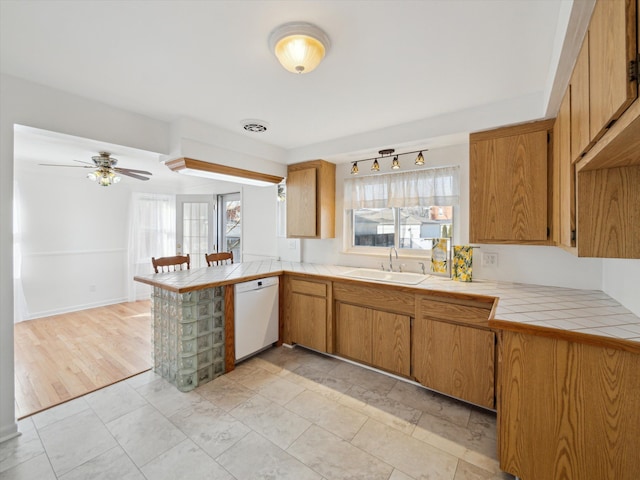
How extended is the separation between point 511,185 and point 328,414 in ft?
7.25

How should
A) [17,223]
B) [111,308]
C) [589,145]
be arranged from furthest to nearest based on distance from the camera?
[111,308]
[17,223]
[589,145]

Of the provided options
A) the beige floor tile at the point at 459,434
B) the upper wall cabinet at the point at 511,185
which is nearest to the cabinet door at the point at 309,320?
the beige floor tile at the point at 459,434

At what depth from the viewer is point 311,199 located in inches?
131

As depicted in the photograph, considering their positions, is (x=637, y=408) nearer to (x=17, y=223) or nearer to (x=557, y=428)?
(x=557, y=428)

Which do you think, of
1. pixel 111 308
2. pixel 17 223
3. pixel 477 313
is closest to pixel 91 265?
pixel 111 308

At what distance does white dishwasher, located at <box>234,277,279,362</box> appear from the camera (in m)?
2.74

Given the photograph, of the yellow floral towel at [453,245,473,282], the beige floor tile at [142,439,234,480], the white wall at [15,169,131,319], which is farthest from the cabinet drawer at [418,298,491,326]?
the white wall at [15,169,131,319]

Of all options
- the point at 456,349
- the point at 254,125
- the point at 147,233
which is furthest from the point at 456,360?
the point at 147,233

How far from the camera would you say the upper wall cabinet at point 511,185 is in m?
2.04

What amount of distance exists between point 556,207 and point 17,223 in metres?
6.24

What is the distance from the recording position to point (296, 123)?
267 centimetres

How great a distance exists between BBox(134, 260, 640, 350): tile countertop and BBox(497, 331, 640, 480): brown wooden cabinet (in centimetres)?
9

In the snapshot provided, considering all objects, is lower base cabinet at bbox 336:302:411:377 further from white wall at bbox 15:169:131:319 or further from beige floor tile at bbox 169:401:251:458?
white wall at bbox 15:169:131:319

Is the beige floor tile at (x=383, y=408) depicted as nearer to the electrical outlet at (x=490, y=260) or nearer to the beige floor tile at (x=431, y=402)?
the beige floor tile at (x=431, y=402)
